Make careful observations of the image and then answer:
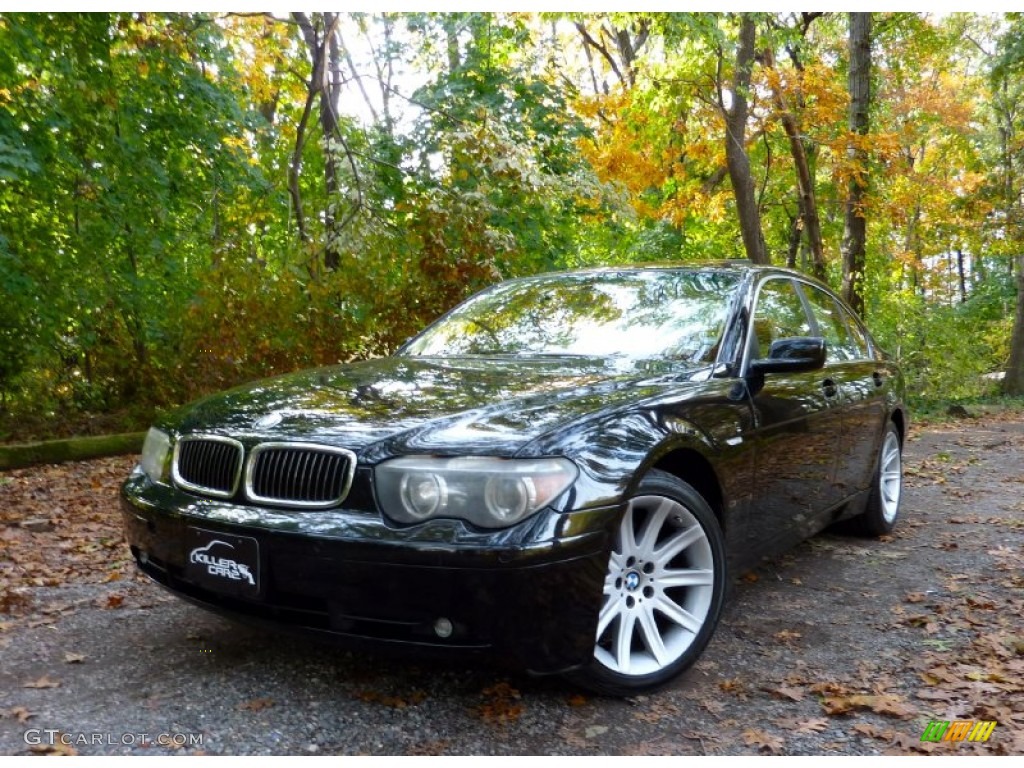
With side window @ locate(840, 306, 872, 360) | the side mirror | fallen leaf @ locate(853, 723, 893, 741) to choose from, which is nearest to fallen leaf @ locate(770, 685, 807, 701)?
fallen leaf @ locate(853, 723, 893, 741)

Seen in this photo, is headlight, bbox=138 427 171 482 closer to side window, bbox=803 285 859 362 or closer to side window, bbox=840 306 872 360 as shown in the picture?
side window, bbox=803 285 859 362

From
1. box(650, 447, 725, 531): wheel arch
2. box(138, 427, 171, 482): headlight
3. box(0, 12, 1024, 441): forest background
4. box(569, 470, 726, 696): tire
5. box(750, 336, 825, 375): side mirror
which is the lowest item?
box(569, 470, 726, 696): tire

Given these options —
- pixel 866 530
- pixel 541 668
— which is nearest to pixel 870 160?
pixel 866 530

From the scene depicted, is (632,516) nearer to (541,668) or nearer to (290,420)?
(541,668)

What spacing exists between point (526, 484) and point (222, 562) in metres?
1.02

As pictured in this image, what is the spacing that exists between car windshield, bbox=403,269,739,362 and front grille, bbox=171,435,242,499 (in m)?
1.35

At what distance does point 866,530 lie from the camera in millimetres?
5176

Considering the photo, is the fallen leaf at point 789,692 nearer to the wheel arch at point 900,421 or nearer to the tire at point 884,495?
the tire at point 884,495

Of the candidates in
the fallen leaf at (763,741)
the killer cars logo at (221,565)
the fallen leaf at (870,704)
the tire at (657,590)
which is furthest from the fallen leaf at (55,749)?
the fallen leaf at (870,704)

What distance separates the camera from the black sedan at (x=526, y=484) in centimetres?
239

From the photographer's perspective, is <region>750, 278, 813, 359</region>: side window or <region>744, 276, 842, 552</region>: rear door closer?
<region>744, 276, 842, 552</region>: rear door

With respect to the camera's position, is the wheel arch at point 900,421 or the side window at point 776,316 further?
the wheel arch at point 900,421

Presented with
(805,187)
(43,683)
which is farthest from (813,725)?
(805,187)

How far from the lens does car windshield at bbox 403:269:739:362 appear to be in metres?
3.60
